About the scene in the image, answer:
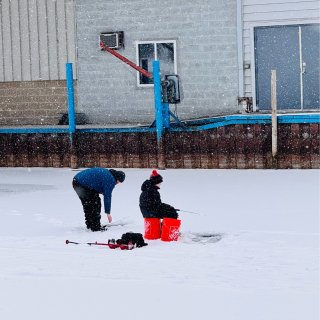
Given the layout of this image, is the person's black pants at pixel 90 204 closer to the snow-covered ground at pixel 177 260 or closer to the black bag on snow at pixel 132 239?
the snow-covered ground at pixel 177 260

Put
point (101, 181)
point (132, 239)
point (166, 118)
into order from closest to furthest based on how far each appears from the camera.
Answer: point (132, 239)
point (101, 181)
point (166, 118)

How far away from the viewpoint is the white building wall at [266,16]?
21266 mm

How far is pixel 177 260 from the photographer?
36.2ft

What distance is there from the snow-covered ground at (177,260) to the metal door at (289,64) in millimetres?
4416

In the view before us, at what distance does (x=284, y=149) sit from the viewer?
19266 millimetres

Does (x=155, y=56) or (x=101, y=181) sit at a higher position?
(x=155, y=56)

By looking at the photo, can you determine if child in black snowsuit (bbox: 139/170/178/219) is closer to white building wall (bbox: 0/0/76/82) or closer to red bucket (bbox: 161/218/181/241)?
red bucket (bbox: 161/218/181/241)

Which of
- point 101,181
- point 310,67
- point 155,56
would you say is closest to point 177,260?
point 101,181

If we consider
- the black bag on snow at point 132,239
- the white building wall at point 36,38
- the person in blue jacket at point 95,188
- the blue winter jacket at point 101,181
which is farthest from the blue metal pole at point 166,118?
the black bag on snow at point 132,239

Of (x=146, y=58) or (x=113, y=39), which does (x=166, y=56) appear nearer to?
(x=146, y=58)

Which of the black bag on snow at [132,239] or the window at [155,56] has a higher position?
the window at [155,56]

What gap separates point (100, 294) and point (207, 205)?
6112 mm

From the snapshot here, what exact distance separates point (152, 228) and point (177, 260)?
1.45m

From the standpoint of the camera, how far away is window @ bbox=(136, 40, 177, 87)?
22.4 m
